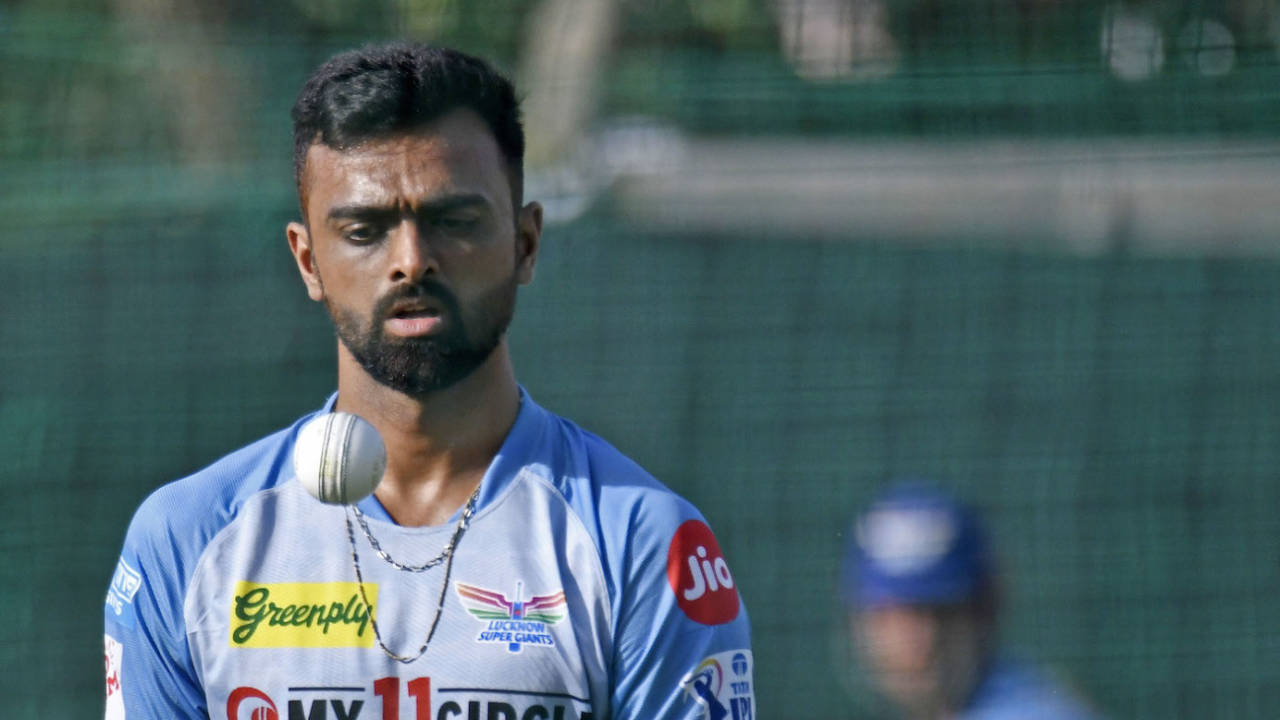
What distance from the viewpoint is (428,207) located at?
93.8 inches

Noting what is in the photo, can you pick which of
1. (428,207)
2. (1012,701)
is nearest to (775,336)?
(1012,701)

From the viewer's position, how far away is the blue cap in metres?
3.05

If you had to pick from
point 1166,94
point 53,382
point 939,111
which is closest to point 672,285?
point 939,111

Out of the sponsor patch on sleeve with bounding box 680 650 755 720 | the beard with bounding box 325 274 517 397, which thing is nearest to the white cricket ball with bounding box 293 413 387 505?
the beard with bounding box 325 274 517 397

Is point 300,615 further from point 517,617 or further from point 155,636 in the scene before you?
point 517,617

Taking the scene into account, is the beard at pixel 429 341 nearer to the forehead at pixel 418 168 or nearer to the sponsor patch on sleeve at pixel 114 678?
the forehead at pixel 418 168

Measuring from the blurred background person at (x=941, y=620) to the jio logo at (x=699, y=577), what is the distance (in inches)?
27.6

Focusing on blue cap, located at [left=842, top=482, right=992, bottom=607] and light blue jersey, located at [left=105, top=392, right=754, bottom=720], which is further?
blue cap, located at [left=842, top=482, right=992, bottom=607]

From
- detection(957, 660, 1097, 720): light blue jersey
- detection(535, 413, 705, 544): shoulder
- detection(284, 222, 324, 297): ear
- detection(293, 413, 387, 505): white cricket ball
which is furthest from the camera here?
detection(957, 660, 1097, 720): light blue jersey

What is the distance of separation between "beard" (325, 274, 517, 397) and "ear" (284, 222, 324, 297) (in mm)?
76

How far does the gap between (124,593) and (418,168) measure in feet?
2.84

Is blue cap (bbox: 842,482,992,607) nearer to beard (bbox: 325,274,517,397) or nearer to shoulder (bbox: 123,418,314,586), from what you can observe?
beard (bbox: 325,274,517,397)

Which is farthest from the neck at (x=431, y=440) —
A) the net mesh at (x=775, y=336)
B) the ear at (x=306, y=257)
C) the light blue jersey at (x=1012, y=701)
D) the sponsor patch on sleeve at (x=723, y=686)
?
the net mesh at (x=775, y=336)

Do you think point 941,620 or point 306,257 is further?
point 941,620
